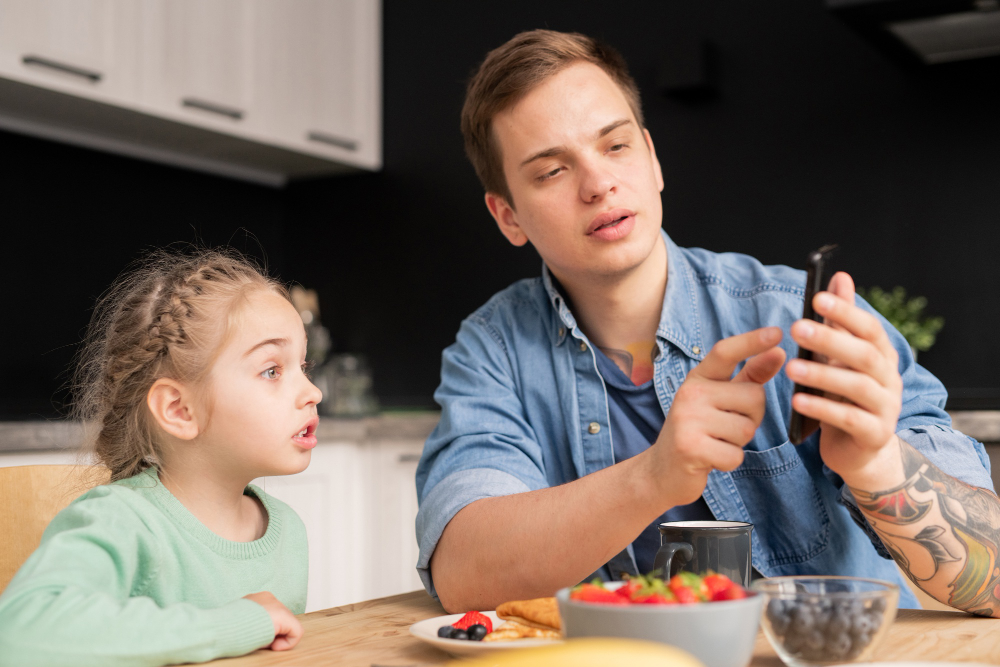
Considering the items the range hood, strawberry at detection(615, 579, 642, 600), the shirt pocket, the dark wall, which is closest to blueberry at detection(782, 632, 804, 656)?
strawberry at detection(615, 579, 642, 600)

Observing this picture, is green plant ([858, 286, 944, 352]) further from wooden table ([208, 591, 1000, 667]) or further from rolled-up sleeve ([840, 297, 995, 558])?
wooden table ([208, 591, 1000, 667])

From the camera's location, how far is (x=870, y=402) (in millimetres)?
739

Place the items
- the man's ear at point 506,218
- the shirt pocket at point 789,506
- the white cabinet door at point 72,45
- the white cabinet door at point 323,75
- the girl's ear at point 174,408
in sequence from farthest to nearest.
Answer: the white cabinet door at point 323,75 < the white cabinet door at point 72,45 < the man's ear at point 506,218 < the shirt pocket at point 789,506 < the girl's ear at point 174,408

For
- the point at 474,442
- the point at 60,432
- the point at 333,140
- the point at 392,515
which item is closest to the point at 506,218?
the point at 474,442

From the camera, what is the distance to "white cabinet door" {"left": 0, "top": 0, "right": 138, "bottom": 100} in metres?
2.46

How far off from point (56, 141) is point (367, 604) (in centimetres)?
244

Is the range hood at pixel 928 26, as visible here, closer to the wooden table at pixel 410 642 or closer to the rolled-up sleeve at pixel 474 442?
the rolled-up sleeve at pixel 474 442

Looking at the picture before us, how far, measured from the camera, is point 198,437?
1.04 m

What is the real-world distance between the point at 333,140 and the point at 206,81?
537 millimetres

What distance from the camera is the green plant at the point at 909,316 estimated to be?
8.10ft

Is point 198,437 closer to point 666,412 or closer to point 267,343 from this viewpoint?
point 267,343

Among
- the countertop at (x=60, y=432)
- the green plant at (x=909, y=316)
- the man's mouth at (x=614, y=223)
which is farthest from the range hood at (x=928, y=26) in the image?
the man's mouth at (x=614, y=223)

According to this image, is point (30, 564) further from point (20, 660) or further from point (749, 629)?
point (749, 629)

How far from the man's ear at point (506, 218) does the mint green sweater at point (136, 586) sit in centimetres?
67
